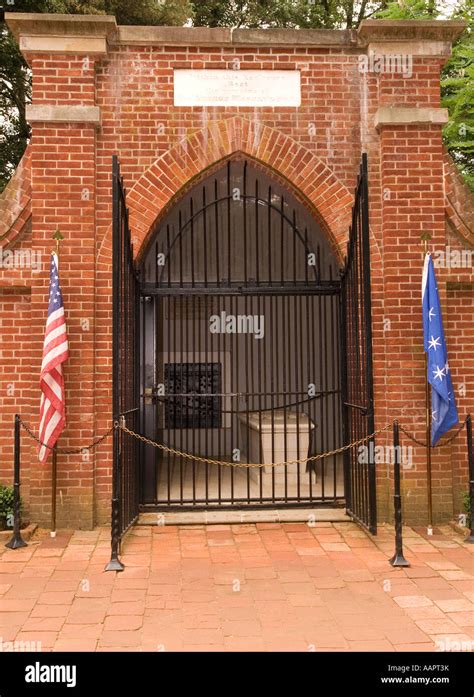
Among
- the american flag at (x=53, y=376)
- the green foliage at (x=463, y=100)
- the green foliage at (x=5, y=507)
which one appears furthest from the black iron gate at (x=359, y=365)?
the green foliage at (x=5, y=507)

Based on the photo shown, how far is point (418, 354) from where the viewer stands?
668 cm

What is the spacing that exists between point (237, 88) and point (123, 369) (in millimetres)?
3259

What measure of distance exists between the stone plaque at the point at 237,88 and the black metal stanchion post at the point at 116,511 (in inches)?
146

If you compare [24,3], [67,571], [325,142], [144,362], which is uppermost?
[24,3]

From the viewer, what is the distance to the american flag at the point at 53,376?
6055 millimetres

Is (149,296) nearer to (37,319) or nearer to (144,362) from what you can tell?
(144,362)

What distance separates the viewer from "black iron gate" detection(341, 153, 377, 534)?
6.04 metres

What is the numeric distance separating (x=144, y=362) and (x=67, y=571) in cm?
257

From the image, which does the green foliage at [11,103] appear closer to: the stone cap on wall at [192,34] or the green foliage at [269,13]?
the green foliage at [269,13]

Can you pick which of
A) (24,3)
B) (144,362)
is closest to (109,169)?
(144,362)
